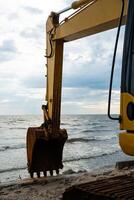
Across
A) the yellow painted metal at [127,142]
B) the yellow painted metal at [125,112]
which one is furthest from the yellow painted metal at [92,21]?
the yellow painted metal at [127,142]

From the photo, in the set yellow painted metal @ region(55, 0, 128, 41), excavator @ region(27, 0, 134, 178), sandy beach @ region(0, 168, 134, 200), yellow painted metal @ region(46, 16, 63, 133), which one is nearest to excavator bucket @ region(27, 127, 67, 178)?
excavator @ region(27, 0, 134, 178)

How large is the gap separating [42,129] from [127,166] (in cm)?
546

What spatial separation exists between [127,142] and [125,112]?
1.19ft

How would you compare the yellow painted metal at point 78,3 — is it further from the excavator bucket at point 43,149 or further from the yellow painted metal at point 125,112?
the yellow painted metal at point 125,112

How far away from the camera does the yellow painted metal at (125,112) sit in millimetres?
5527

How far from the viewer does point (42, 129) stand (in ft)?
33.4

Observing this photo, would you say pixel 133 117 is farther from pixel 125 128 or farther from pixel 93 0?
pixel 93 0

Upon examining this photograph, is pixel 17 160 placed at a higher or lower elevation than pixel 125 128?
lower

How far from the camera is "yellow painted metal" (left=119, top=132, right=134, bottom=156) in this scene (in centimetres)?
550

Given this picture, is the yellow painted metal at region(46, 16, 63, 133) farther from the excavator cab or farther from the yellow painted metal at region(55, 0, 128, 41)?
the excavator cab

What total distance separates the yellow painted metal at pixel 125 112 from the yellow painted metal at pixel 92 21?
166 centimetres

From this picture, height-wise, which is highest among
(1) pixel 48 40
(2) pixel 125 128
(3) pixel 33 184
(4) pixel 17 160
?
(1) pixel 48 40

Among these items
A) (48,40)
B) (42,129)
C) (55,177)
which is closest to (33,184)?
(55,177)

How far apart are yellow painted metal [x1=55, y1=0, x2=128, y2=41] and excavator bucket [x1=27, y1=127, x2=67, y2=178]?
211 centimetres
